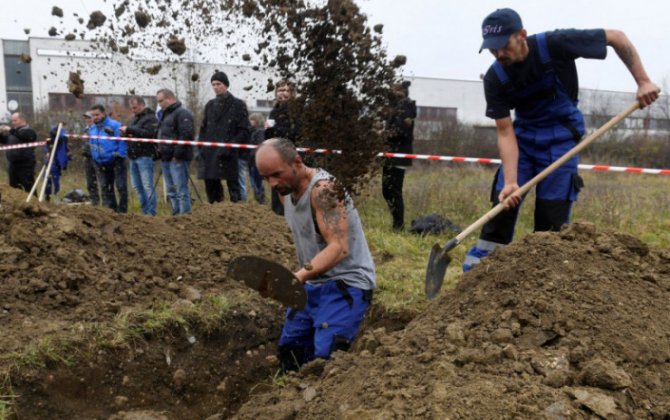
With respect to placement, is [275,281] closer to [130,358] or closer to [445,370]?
[445,370]

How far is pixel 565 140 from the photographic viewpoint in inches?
161

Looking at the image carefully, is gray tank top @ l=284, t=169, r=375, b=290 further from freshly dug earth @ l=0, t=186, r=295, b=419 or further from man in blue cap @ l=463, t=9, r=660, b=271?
freshly dug earth @ l=0, t=186, r=295, b=419

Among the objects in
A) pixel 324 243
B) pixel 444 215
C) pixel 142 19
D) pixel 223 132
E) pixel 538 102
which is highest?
pixel 142 19

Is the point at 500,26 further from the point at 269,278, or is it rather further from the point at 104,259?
the point at 104,259

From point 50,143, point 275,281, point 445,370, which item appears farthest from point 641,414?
point 50,143

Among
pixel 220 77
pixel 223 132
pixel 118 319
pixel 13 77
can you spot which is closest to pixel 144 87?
pixel 223 132

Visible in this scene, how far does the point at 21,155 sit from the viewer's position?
37.0 ft

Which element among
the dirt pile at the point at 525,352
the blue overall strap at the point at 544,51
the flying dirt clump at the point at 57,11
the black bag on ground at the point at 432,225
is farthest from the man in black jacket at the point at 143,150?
the dirt pile at the point at 525,352

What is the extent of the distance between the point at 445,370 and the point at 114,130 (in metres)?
7.52

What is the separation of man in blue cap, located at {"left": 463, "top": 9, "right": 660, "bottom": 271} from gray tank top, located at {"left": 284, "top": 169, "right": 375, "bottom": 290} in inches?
38.4

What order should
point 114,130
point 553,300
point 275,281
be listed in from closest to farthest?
point 553,300 → point 275,281 → point 114,130

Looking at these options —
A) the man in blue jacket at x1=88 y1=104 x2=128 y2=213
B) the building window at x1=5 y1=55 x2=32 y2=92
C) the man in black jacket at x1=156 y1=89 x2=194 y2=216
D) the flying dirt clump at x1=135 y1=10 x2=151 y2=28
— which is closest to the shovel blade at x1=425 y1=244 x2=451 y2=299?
the flying dirt clump at x1=135 y1=10 x2=151 y2=28

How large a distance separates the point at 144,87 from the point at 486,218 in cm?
599

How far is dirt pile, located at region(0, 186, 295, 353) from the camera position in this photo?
4.72 meters
